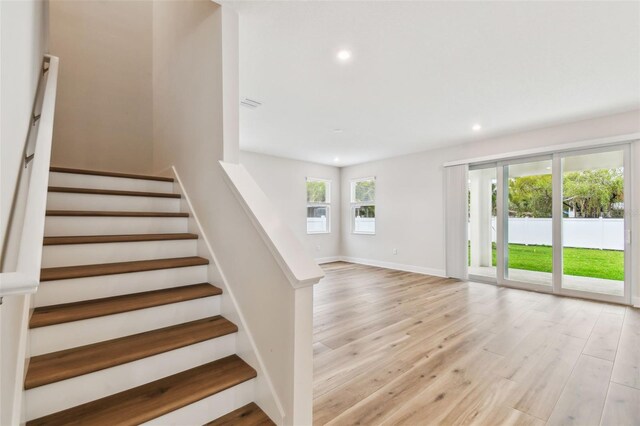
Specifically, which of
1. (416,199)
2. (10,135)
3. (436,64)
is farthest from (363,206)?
(10,135)

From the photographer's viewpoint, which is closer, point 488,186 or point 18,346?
point 18,346

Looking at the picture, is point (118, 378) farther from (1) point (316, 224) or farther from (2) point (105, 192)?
(1) point (316, 224)

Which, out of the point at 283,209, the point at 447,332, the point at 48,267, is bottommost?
the point at 447,332

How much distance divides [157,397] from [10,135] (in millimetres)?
1240

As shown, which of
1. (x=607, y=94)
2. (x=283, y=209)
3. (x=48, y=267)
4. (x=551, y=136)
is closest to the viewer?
(x=48, y=267)

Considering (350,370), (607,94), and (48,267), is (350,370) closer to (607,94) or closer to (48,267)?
(48,267)

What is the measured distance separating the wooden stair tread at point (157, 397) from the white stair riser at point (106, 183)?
1769 mm

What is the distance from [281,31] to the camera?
2.29 meters

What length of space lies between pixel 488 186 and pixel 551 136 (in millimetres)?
1195

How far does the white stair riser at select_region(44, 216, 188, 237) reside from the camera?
1921 mm

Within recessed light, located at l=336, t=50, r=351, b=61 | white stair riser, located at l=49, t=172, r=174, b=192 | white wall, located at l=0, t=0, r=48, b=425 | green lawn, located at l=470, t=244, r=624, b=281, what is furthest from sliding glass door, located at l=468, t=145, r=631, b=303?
white wall, located at l=0, t=0, r=48, b=425

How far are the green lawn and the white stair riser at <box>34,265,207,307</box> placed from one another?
16.7 feet

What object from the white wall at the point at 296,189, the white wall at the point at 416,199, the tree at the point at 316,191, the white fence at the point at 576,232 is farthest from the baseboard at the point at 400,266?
the tree at the point at 316,191

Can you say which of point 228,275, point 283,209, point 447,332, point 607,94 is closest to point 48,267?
point 228,275
